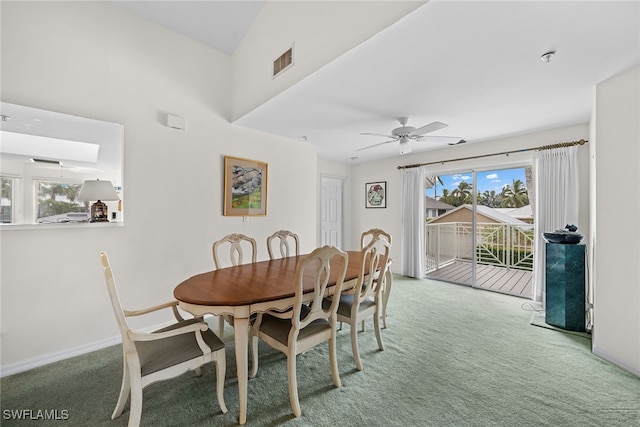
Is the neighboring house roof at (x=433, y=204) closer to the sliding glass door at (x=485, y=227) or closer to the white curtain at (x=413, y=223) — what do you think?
the sliding glass door at (x=485, y=227)

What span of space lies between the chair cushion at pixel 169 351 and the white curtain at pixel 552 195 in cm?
420

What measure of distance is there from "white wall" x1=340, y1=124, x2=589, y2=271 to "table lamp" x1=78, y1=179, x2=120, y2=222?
452 centimetres

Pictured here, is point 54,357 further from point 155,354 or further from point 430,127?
point 430,127

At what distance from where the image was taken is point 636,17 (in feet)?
4.86

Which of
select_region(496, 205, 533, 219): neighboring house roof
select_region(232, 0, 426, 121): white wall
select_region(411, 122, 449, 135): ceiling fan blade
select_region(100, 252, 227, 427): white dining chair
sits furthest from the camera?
select_region(496, 205, 533, 219): neighboring house roof

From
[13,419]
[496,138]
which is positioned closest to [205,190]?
[13,419]

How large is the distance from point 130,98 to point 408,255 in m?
4.82

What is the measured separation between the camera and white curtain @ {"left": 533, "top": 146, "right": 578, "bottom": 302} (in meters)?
3.27

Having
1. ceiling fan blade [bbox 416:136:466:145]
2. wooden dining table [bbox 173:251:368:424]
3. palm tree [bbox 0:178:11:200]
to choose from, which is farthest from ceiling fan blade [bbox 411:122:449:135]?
palm tree [bbox 0:178:11:200]

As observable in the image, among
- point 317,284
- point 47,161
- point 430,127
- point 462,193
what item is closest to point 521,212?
point 462,193

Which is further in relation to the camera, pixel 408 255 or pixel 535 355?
pixel 408 255

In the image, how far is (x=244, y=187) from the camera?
338 cm

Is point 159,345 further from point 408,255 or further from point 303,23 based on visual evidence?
point 408,255

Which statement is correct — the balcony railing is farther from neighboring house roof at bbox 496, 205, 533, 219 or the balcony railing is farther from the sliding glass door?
neighboring house roof at bbox 496, 205, 533, 219
